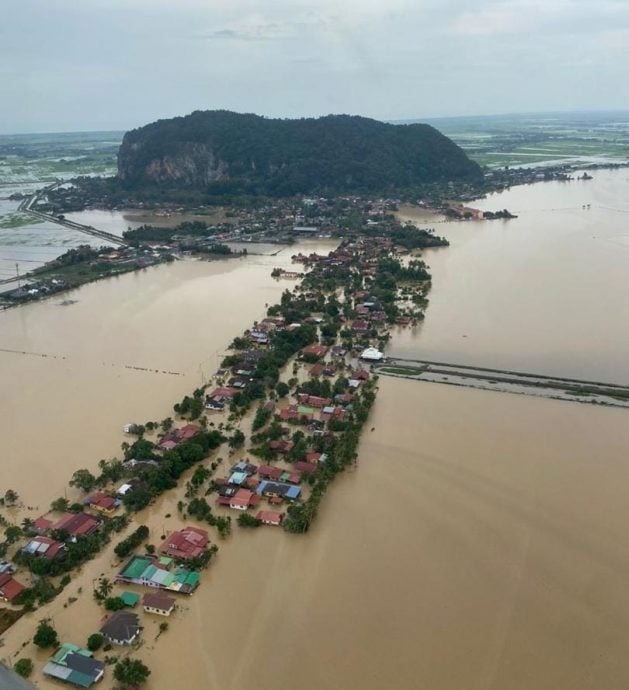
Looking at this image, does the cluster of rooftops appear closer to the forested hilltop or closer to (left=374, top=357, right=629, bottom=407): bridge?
(left=374, top=357, right=629, bottom=407): bridge

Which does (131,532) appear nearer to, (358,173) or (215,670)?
(215,670)

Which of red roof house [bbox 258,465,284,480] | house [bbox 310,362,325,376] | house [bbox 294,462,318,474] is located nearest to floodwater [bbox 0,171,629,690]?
house [bbox 294,462,318,474]

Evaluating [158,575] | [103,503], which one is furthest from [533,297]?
[158,575]

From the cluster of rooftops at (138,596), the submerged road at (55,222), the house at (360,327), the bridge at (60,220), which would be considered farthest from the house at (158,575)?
the bridge at (60,220)

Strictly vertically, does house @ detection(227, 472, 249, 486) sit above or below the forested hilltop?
below

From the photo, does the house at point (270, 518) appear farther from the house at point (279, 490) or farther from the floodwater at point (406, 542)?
the house at point (279, 490)

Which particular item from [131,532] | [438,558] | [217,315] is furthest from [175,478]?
[217,315]
